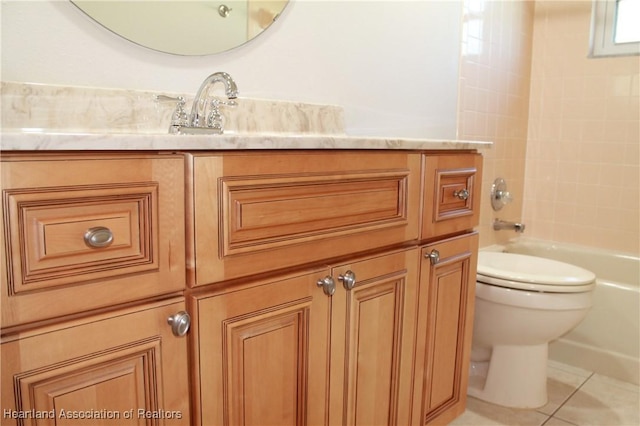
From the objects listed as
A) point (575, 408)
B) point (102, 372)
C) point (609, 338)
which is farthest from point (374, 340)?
point (609, 338)

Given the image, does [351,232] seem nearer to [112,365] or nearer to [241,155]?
[241,155]

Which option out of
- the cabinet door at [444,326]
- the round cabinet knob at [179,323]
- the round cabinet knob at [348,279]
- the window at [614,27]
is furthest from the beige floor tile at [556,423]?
the window at [614,27]

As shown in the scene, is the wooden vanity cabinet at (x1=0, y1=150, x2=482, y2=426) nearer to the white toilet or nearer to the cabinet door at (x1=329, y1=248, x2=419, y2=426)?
the cabinet door at (x1=329, y1=248, x2=419, y2=426)

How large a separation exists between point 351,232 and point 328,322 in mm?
179

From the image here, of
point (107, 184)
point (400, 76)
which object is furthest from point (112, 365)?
point (400, 76)

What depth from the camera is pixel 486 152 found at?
219 centimetres

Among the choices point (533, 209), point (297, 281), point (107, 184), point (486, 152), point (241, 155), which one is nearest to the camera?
point (107, 184)

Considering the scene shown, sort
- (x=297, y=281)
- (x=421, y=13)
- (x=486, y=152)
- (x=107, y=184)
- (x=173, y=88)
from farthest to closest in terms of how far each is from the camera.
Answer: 1. (x=486, y=152)
2. (x=421, y=13)
3. (x=173, y=88)
4. (x=297, y=281)
5. (x=107, y=184)

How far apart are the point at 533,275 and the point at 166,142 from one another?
1.32 meters

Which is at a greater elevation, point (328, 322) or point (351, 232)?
point (351, 232)

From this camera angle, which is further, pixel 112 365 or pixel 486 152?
pixel 486 152

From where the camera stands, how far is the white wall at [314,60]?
3.34 ft

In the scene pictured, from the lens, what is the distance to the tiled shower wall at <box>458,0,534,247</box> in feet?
6.73

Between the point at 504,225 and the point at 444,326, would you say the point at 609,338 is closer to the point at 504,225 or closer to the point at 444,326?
the point at 504,225
